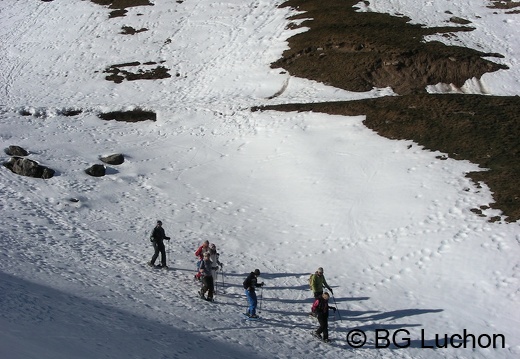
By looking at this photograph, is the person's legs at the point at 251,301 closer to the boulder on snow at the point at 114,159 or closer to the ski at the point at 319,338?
the ski at the point at 319,338

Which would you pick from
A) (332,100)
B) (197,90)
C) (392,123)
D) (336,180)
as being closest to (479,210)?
(336,180)

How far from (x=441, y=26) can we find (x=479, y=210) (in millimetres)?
23494

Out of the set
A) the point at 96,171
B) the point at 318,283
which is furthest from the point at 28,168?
the point at 318,283

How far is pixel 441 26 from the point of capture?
1570 inches

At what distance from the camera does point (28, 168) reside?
25.3 meters

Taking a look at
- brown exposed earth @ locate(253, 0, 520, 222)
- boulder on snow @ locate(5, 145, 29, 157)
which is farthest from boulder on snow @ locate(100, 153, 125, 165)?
brown exposed earth @ locate(253, 0, 520, 222)

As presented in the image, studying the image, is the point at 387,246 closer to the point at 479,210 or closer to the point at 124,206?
the point at 479,210

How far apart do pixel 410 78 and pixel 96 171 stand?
66.2 ft

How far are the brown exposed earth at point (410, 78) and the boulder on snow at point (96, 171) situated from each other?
27.6ft

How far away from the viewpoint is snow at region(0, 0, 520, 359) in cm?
1451

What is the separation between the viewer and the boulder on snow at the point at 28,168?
2520 centimetres

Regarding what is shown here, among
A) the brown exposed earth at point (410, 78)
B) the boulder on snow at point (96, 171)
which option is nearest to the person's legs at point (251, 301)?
the brown exposed earth at point (410, 78)

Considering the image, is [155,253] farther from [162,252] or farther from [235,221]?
[235,221]

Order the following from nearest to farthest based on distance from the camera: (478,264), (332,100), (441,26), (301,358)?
(301,358), (478,264), (332,100), (441,26)
